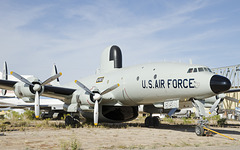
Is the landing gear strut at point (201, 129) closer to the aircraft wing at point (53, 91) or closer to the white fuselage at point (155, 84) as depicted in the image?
the white fuselage at point (155, 84)

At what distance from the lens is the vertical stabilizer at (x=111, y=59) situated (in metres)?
22.0

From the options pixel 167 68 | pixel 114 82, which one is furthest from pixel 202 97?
pixel 114 82

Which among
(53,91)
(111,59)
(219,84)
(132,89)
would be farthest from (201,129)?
(111,59)

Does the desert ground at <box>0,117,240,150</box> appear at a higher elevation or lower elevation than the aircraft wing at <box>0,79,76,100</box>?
lower

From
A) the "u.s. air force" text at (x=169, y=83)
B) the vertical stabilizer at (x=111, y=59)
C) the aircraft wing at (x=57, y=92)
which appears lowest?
the aircraft wing at (x=57, y=92)

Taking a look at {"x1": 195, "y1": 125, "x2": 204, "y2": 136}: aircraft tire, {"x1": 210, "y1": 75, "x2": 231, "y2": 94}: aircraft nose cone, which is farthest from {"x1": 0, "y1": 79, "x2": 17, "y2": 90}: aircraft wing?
{"x1": 210, "y1": 75, "x2": 231, "y2": 94}: aircraft nose cone

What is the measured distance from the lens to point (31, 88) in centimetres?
1658

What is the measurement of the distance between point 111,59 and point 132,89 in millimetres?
6058

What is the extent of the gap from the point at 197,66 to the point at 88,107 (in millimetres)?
7882

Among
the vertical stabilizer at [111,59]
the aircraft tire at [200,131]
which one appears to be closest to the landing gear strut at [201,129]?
the aircraft tire at [200,131]

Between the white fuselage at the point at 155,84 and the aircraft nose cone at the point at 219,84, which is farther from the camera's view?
the white fuselage at the point at 155,84

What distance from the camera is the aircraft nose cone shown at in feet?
40.2

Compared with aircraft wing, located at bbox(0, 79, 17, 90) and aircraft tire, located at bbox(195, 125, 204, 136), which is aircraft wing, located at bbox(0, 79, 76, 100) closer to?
aircraft wing, located at bbox(0, 79, 17, 90)

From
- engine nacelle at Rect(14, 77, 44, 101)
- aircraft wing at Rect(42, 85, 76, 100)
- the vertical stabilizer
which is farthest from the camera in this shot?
the vertical stabilizer
